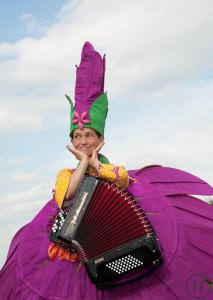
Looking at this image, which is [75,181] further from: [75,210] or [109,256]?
[109,256]

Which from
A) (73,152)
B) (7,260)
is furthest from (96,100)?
(7,260)

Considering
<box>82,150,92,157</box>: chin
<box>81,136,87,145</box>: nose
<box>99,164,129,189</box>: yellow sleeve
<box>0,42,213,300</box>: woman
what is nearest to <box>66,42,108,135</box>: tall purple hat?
<box>0,42,213,300</box>: woman

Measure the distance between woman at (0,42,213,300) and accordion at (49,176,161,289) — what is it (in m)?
0.17

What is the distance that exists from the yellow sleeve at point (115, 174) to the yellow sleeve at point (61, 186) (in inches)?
10.9

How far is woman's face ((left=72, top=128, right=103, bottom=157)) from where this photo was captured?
4898 millimetres

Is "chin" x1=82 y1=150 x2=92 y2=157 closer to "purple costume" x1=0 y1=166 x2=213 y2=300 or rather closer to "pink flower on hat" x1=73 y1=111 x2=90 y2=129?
"pink flower on hat" x1=73 y1=111 x2=90 y2=129

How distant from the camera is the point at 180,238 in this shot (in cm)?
458

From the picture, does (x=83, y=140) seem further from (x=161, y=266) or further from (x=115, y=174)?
(x=161, y=266)

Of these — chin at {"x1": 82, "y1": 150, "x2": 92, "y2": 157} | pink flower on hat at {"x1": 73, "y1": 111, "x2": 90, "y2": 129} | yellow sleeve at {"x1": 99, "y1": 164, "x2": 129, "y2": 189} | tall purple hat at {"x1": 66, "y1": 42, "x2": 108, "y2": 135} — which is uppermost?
tall purple hat at {"x1": 66, "y1": 42, "x2": 108, "y2": 135}

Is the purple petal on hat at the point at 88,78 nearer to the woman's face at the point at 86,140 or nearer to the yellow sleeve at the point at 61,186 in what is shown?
the woman's face at the point at 86,140

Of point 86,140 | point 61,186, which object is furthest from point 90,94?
point 61,186

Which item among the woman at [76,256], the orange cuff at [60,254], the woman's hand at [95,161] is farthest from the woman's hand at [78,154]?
the orange cuff at [60,254]

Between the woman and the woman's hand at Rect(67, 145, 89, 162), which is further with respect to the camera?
the woman's hand at Rect(67, 145, 89, 162)

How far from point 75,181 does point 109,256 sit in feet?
2.10
